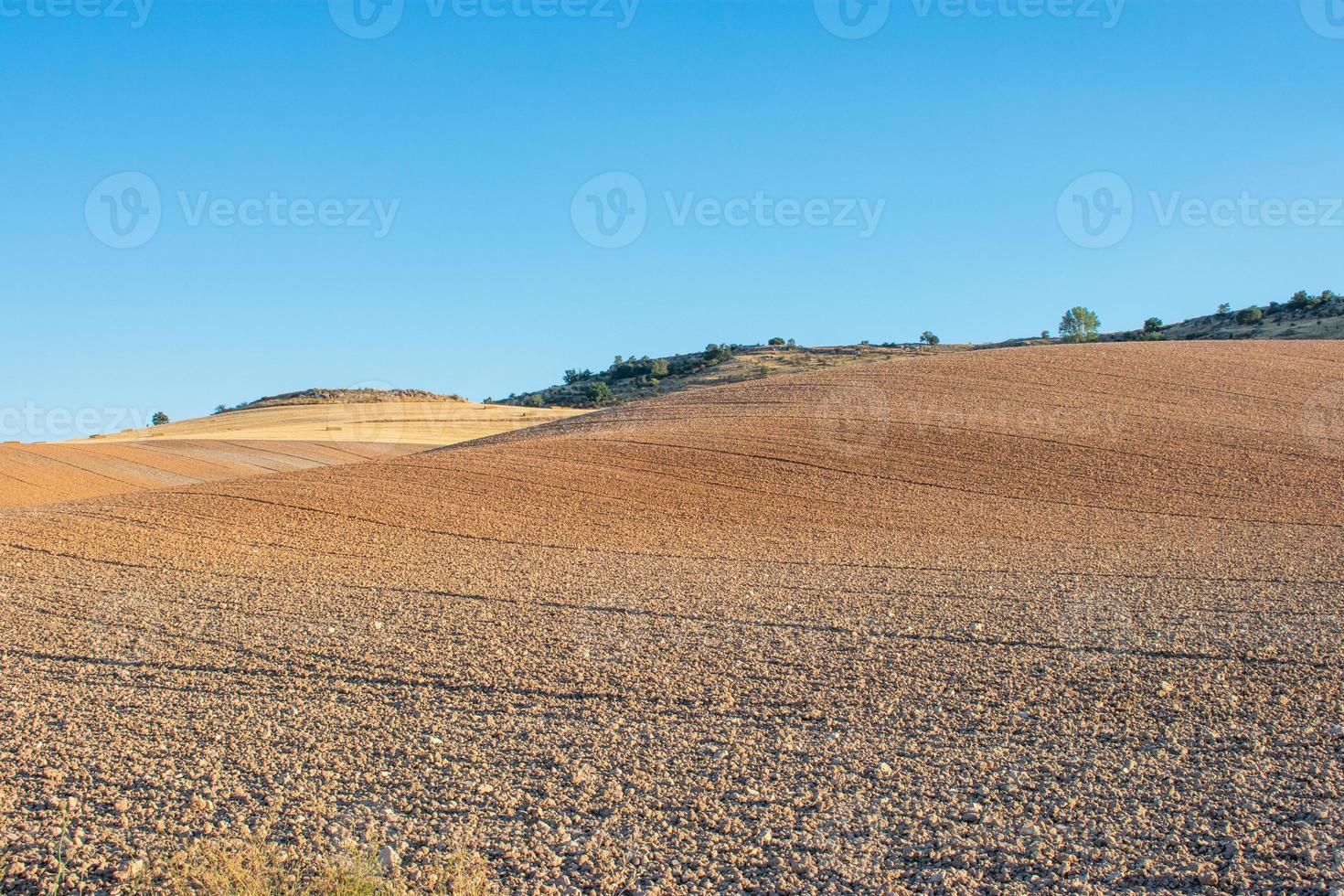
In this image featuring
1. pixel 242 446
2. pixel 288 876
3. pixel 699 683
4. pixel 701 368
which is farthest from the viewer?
pixel 701 368

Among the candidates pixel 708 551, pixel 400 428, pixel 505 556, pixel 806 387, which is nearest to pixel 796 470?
pixel 708 551

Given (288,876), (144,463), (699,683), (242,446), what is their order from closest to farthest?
1. (288,876)
2. (699,683)
3. (144,463)
4. (242,446)

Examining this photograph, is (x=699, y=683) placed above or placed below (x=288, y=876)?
below

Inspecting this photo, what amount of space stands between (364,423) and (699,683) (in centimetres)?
6249

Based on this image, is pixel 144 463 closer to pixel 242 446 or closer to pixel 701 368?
pixel 242 446

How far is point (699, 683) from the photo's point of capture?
9703 mm

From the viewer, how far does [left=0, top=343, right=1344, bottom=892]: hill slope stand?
615 cm

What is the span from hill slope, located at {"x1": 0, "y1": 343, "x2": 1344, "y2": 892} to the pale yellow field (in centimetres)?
3719

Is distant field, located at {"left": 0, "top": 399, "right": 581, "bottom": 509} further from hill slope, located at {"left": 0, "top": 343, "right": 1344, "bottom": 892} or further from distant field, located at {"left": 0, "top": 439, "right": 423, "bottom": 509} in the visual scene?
hill slope, located at {"left": 0, "top": 343, "right": 1344, "bottom": 892}

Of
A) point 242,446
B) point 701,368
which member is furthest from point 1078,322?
point 242,446

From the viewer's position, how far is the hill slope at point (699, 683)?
6148 mm

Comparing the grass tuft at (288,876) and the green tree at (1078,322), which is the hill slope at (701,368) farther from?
the grass tuft at (288,876)

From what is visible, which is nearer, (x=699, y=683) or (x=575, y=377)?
(x=699, y=683)

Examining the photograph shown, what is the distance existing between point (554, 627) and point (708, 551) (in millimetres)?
7042
